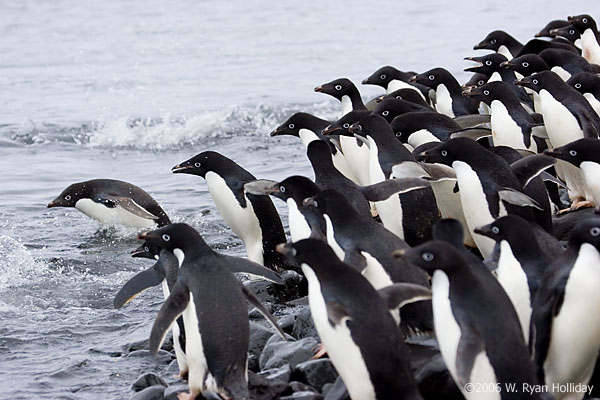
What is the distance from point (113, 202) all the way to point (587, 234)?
6.20 meters

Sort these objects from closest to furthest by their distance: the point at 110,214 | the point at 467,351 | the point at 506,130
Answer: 1. the point at 467,351
2. the point at 506,130
3. the point at 110,214

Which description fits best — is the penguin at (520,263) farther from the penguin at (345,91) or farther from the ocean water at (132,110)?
the penguin at (345,91)

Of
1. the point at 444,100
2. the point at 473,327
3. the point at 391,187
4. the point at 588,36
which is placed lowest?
the point at 473,327

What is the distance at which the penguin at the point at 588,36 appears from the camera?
12219 millimetres

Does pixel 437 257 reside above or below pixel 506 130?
below

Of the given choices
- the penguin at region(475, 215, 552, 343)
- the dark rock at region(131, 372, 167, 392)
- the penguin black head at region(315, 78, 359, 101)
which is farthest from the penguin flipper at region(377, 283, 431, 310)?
the penguin black head at region(315, 78, 359, 101)

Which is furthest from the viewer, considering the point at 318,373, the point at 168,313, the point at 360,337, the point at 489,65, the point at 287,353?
the point at 489,65

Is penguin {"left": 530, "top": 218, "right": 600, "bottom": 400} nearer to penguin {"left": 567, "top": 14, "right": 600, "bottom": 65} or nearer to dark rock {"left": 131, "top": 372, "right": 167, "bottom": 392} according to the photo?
dark rock {"left": 131, "top": 372, "right": 167, "bottom": 392}

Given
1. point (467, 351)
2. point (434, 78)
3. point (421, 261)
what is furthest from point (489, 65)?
point (467, 351)

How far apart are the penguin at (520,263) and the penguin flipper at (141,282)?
2.03m

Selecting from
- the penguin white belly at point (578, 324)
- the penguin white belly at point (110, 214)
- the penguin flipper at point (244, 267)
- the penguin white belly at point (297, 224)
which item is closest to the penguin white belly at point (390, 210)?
the penguin white belly at point (297, 224)

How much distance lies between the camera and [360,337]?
4848 mm

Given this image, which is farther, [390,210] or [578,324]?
[390,210]

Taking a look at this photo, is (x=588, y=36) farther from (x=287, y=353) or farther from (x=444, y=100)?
(x=287, y=353)
